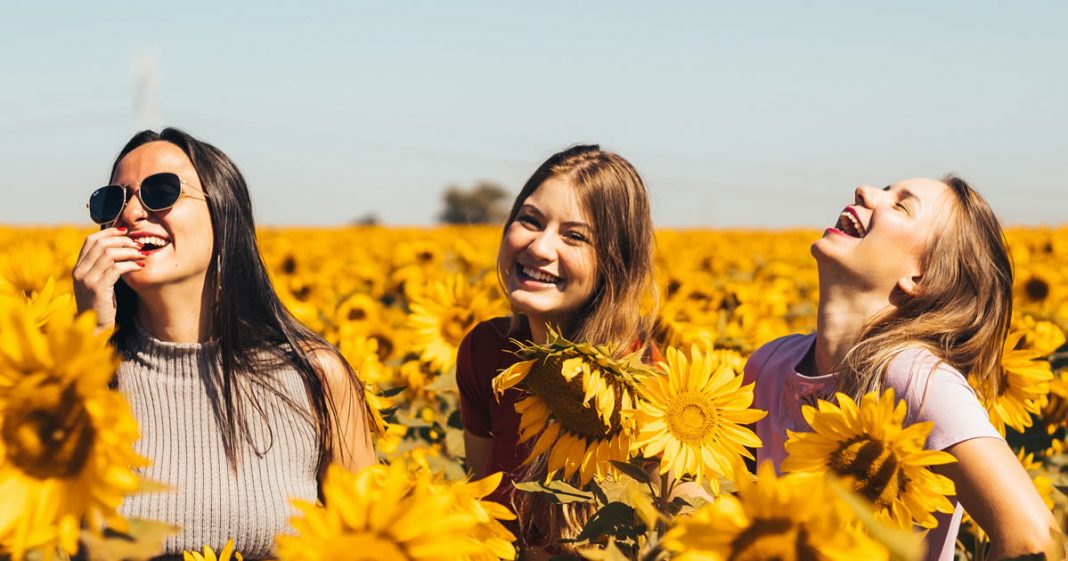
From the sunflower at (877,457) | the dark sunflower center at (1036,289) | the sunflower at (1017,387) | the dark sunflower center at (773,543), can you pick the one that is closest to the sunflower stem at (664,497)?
the sunflower at (877,457)

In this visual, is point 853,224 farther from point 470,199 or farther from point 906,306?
point 470,199

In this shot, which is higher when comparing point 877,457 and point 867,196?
point 867,196

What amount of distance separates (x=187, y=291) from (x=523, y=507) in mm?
977

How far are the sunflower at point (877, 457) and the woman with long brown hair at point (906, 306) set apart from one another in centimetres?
71

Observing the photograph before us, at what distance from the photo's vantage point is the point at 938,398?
7.66 feet

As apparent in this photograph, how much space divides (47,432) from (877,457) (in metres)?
1.18

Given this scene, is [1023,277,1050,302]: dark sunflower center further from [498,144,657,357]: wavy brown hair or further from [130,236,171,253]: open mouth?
[130,236,171,253]: open mouth

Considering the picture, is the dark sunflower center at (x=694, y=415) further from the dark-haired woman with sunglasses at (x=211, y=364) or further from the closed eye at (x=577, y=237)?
the closed eye at (x=577, y=237)

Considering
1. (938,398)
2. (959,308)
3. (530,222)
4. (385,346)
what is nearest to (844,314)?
(959,308)

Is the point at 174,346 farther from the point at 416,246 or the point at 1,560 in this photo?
the point at 416,246

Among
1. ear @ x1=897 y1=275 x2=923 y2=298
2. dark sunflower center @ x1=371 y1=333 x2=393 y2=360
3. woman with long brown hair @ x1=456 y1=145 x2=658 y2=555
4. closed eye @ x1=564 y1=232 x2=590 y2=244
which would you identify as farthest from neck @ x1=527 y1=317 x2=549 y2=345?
dark sunflower center @ x1=371 y1=333 x2=393 y2=360

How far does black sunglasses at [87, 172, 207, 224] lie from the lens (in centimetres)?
248

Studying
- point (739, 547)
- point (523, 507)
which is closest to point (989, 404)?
point (523, 507)

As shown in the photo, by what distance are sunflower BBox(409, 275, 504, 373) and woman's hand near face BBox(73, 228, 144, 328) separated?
242cm
